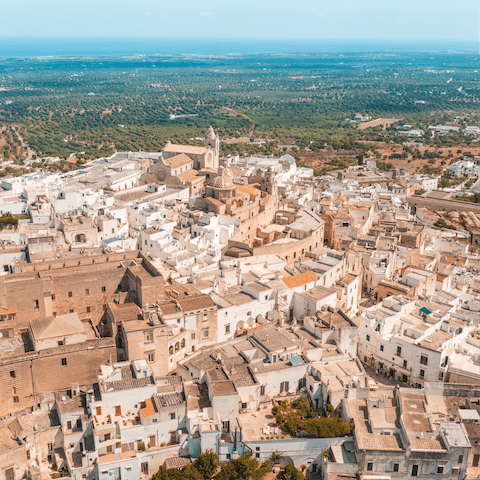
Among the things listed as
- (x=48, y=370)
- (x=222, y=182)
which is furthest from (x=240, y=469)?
(x=222, y=182)

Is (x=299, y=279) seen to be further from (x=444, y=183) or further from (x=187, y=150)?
(x=444, y=183)

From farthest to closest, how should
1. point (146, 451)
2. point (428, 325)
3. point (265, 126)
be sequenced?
point (265, 126)
point (428, 325)
point (146, 451)

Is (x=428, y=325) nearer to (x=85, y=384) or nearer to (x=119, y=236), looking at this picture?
(x=85, y=384)

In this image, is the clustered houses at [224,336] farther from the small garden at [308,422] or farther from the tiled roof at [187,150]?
the tiled roof at [187,150]

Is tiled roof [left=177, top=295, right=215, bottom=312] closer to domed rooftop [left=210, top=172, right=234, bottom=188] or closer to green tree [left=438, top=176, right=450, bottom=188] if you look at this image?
domed rooftop [left=210, top=172, right=234, bottom=188]

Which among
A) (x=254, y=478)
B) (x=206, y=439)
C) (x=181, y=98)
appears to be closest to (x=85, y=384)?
(x=206, y=439)

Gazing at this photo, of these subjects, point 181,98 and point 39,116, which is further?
point 181,98

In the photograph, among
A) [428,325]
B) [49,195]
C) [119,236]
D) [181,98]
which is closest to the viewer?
[428,325]
